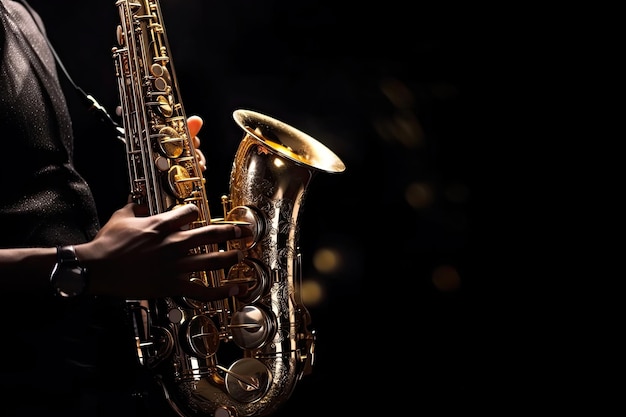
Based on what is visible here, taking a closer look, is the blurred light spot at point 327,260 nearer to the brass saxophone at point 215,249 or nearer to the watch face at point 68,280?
the brass saxophone at point 215,249

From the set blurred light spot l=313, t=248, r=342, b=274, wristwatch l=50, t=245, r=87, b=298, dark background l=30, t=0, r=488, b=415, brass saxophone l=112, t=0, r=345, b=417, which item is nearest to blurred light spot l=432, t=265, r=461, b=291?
dark background l=30, t=0, r=488, b=415

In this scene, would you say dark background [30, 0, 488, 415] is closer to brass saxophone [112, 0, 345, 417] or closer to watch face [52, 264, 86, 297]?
brass saxophone [112, 0, 345, 417]

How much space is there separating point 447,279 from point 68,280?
1.36 metres

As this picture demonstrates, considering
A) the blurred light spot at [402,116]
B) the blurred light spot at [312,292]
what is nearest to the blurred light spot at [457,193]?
the blurred light spot at [402,116]

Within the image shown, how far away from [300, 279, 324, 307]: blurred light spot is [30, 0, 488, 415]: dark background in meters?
0.02

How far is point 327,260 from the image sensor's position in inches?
92.6

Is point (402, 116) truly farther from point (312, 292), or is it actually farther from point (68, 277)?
point (68, 277)

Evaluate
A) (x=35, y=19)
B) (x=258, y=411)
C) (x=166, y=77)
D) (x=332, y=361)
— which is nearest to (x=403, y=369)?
(x=332, y=361)

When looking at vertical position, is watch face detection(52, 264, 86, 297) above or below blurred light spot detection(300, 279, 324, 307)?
above

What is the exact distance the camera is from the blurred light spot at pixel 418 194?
2.34 metres

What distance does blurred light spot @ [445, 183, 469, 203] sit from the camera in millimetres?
2312

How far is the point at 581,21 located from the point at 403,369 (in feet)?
4.07

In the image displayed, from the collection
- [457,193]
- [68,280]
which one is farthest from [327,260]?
[68,280]

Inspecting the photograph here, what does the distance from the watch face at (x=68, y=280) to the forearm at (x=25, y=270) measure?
0.02 metres
